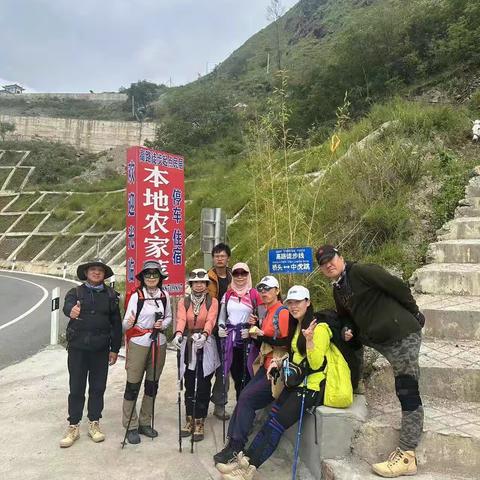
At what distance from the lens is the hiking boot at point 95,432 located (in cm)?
341

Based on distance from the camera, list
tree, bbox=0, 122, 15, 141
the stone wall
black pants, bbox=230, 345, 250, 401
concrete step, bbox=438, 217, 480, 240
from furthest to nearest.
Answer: the stone wall < tree, bbox=0, 122, 15, 141 < concrete step, bbox=438, 217, 480, 240 < black pants, bbox=230, 345, 250, 401

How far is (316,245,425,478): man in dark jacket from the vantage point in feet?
8.12

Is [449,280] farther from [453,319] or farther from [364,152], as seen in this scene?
[364,152]

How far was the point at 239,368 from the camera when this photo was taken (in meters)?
3.71

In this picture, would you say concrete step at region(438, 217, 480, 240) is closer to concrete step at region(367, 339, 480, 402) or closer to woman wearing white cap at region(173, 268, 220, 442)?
concrete step at region(367, 339, 480, 402)

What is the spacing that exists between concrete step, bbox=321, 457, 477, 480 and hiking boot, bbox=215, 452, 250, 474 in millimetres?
489

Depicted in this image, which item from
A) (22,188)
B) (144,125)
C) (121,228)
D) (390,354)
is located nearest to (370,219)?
(390,354)

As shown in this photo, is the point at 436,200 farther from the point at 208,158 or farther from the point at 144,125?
the point at 144,125

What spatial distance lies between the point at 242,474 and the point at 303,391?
639 millimetres

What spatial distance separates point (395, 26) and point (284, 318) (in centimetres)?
1708

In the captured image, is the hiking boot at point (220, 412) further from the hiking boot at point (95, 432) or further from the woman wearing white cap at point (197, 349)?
the hiking boot at point (95, 432)

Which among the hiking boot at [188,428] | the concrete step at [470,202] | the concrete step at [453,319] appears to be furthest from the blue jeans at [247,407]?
the concrete step at [470,202]

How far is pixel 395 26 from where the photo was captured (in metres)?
16.5

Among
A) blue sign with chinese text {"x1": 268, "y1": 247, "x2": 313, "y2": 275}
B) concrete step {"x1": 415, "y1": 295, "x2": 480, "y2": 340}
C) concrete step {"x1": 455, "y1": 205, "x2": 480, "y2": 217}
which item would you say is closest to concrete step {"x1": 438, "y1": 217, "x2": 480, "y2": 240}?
concrete step {"x1": 455, "y1": 205, "x2": 480, "y2": 217}
